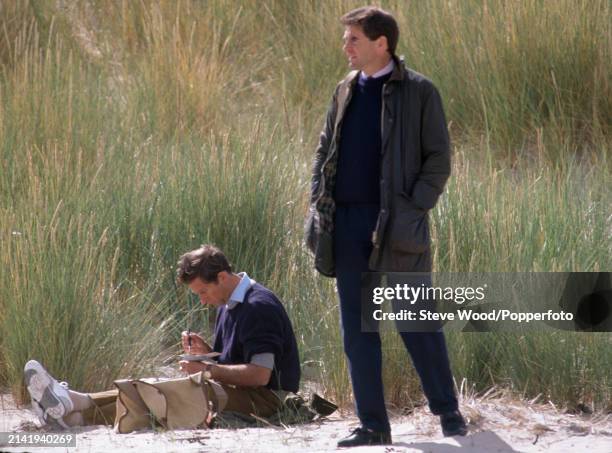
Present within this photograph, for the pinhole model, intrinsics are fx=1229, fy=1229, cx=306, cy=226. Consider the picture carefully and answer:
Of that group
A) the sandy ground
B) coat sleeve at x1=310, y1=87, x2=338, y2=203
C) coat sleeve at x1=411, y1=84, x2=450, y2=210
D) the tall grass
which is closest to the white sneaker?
the sandy ground

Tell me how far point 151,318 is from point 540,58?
4.06 meters

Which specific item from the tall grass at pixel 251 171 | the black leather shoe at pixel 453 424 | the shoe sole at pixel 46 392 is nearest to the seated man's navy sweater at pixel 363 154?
the black leather shoe at pixel 453 424

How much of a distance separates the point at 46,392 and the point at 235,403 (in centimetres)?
84

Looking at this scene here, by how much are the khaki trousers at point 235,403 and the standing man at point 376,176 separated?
0.97 meters

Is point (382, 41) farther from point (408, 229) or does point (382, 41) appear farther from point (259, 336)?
point (259, 336)

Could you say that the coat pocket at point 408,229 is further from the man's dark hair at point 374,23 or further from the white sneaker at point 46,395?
the white sneaker at point 46,395

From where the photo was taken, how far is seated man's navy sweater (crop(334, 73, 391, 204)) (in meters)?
4.59

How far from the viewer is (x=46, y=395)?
543cm

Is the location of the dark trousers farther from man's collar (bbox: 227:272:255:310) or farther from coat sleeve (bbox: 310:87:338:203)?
man's collar (bbox: 227:272:255:310)

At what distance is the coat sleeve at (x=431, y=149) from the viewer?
4566 millimetres

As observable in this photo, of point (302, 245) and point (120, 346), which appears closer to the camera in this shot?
point (120, 346)

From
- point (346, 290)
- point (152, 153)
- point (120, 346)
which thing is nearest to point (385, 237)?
point (346, 290)

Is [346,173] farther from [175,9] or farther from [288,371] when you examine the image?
[175,9]

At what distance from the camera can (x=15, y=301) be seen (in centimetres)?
595
